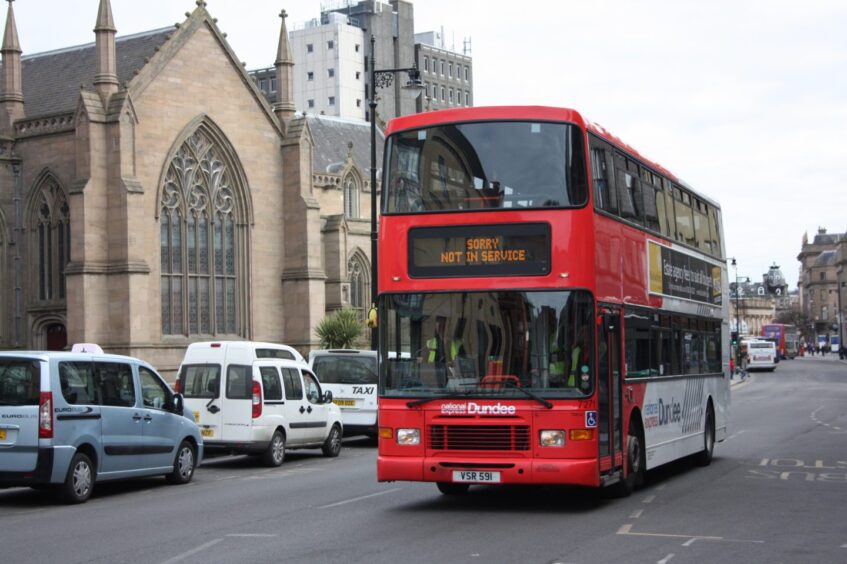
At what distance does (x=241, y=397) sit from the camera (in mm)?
20922

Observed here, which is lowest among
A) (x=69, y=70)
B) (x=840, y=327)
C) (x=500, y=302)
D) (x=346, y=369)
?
(x=346, y=369)

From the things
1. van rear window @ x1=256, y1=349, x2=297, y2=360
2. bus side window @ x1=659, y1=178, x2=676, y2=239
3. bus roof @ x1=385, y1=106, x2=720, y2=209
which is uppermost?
bus roof @ x1=385, y1=106, x2=720, y2=209

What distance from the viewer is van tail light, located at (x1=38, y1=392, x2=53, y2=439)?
15.1 metres

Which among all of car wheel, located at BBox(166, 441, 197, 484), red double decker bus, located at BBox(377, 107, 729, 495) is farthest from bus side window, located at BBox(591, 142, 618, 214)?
car wheel, located at BBox(166, 441, 197, 484)

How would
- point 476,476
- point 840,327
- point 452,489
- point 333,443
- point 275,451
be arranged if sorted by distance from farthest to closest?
point 840,327 → point 333,443 → point 275,451 → point 452,489 → point 476,476

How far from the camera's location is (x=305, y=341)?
4781 cm

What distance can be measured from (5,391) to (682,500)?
8092mm

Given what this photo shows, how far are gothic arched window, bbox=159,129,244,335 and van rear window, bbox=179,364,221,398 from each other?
2250cm

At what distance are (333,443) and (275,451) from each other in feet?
7.96

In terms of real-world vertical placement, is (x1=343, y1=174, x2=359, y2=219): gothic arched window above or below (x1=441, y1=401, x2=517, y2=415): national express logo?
above

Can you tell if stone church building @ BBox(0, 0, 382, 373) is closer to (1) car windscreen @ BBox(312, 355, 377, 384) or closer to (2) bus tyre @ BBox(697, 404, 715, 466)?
(1) car windscreen @ BBox(312, 355, 377, 384)

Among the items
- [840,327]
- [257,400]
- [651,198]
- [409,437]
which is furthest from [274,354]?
[840,327]

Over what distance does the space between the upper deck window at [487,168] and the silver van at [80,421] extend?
4837 millimetres

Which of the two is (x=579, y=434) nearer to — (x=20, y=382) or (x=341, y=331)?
(x=20, y=382)
